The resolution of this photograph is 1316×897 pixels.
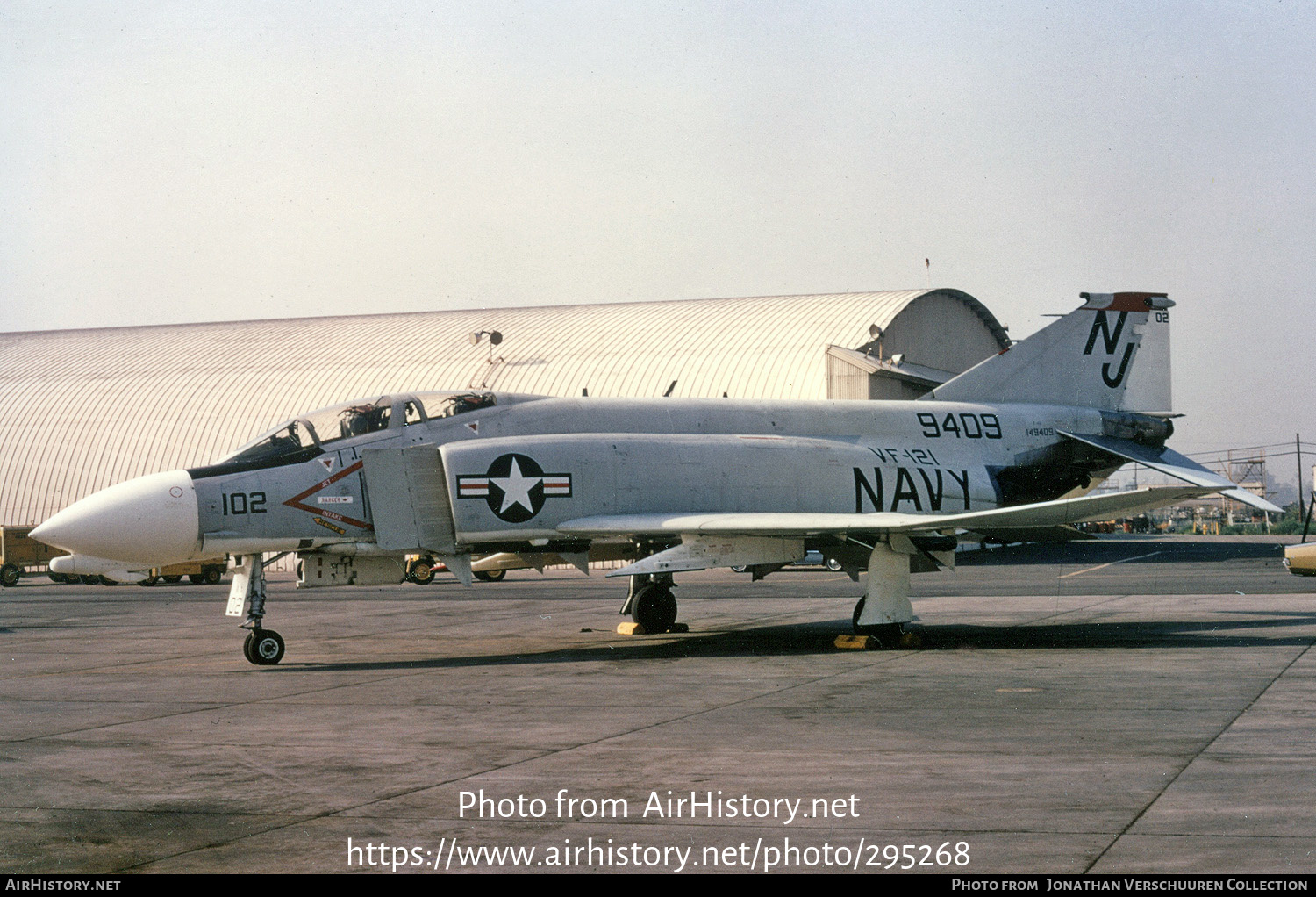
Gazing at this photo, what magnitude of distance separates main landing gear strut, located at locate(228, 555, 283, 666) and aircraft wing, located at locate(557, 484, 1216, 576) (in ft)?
11.7

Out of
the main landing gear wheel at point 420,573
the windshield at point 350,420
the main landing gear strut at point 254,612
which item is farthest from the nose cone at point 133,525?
the main landing gear wheel at point 420,573

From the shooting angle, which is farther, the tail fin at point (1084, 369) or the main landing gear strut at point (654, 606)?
the tail fin at point (1084, 369)

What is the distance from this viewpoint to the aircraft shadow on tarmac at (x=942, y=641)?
47.6ft

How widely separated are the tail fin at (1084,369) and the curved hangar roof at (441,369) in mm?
19707

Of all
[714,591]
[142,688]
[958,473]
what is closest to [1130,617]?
[958,473]

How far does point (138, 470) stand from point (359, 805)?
136ft

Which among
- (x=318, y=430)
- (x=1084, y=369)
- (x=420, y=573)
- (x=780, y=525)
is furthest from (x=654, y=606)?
(x=420, y=573)

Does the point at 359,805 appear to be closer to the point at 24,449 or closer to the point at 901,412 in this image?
the point at 901,412

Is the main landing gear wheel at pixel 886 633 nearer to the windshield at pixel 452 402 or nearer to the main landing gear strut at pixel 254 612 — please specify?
the windshield at pixel 452 402

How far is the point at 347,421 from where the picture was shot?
48.9ft

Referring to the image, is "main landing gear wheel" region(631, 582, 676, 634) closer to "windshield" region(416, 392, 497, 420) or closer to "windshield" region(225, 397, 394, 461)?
"windshield" region(416, 392, 497, 420)

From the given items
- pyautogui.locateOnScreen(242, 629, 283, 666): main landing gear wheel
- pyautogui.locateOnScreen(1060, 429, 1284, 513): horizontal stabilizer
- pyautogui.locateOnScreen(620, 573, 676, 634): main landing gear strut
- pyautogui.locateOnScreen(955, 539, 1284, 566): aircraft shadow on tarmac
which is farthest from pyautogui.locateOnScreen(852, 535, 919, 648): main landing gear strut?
pyautogui.locateOnScreen(955, 539, 1284, 566): aircraft shadow on tarmac

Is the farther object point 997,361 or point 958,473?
point 997,361

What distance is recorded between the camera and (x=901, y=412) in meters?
18.2
